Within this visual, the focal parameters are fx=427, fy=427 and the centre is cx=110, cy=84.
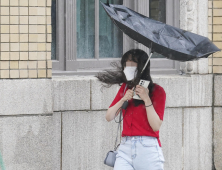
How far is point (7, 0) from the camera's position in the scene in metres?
5.50

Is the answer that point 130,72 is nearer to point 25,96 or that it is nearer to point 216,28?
point 25,96

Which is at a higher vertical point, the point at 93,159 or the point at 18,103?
the point at 18,103

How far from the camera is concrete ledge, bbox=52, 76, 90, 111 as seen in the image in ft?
19.8

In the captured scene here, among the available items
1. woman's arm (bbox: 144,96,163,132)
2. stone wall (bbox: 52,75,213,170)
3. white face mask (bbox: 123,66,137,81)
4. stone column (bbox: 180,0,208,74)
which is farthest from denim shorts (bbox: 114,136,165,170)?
stone column (bbox: 180,0,208,74)

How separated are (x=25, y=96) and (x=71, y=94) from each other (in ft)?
2.45

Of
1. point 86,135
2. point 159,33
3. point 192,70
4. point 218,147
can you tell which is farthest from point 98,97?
point 159,33

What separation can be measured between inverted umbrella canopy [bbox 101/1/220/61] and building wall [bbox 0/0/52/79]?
202 cm

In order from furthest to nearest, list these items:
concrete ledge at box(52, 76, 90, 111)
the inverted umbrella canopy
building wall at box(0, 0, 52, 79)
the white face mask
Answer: concrete ledge at box(52, 76, 90, 111), building wall at box(0, 0, 52, 79), the white face mask, the inverted umbrella canopy

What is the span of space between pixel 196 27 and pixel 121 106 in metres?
3.24

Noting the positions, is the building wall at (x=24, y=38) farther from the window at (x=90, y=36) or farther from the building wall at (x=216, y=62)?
the building wall at (x=216, y=62)

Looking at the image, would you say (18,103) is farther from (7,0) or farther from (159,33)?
(159,33)

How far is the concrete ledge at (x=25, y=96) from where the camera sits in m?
5.54

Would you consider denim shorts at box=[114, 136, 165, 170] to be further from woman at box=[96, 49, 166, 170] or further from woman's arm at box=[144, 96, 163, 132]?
woman's arm at box=[144, 96, 163, 132]

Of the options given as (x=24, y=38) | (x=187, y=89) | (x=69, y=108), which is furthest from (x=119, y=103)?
(x=187, y=89)
